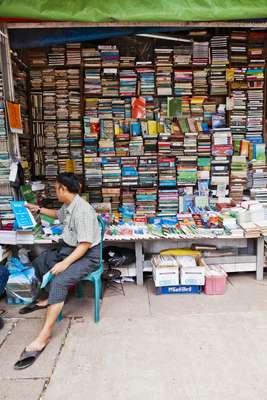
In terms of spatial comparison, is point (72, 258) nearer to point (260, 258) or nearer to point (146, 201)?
point (260, 258)

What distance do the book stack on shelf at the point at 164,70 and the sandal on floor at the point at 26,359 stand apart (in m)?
3.69

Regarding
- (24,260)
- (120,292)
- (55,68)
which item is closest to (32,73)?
(55,68)

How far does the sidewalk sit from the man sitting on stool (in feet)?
0.76

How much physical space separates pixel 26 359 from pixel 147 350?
2.90 feet

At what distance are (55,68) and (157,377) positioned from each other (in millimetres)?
4142

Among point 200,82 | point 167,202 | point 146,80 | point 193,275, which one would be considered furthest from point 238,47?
point 193,275

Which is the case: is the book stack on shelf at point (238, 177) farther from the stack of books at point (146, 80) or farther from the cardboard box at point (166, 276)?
the cardboard box at point (166, 276)

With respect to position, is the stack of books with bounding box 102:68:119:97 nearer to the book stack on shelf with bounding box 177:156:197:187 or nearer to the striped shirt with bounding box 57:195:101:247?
the book stack on shelf with bounding box 177:156:197:187

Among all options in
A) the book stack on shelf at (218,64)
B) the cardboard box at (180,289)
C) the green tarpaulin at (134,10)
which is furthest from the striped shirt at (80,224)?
the book stack on shelf at (218,64)

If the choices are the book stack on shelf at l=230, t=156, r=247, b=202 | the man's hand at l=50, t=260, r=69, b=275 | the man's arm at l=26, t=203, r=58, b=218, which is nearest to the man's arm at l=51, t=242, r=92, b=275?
the man's hand at l=50, t=260, r=69, b=275

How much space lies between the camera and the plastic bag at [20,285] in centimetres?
328

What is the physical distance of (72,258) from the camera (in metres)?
2.78

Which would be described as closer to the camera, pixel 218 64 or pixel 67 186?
pixel 67 186

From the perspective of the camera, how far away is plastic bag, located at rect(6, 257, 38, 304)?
328 centimetres
